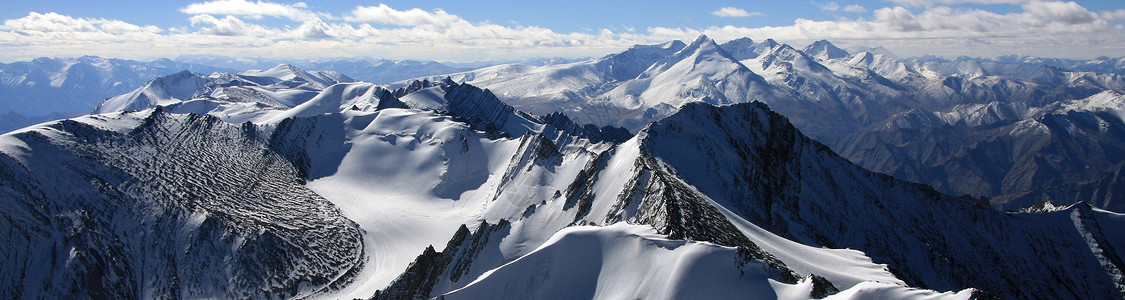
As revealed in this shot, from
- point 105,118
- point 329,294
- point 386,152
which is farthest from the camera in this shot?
point 386,152

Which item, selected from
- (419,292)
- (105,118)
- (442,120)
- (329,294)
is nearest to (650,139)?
(419,292)

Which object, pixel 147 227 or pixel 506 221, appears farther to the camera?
pixel 147 227

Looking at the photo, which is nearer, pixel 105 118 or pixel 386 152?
pixel 105 118

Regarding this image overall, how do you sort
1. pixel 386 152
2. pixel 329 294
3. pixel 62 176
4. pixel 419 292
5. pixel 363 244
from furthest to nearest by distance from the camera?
pixel 386 152
pixel 363 244
pixel 62 176
pixel 329 294
pixel 419 292

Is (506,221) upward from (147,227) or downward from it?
upward

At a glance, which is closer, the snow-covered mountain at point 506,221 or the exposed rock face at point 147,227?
the snow-covered mountain at point 506,221

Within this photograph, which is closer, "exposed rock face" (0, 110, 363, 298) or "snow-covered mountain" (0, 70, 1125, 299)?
"snow-covered mountain" (0, 70, 1125, 299)

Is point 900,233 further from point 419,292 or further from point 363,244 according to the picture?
point 363,244

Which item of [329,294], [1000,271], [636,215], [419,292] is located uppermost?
[636,215]
